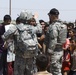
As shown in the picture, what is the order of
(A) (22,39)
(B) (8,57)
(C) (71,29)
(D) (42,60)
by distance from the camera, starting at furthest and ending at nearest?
(C) (71,29)
(B) (8,57)
(A) (22,39)
(D) (42,60)

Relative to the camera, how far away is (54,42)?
6.90 m

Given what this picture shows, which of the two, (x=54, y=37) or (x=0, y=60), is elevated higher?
(x=54, y=37)

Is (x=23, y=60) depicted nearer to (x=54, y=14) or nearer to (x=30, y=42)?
(x=30, y=42)

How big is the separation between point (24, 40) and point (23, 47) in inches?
5.3

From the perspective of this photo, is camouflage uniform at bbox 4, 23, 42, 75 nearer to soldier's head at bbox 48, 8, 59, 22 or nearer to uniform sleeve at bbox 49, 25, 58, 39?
uniform sleeve at bbox 49, 25, 58, 39

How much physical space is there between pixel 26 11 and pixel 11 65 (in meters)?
1.71

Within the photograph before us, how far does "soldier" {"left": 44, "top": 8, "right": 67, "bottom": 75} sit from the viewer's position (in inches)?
273

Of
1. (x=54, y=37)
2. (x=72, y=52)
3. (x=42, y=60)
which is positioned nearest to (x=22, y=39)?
(x=54, y=37)

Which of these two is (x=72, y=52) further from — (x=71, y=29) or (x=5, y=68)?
(x=5, y=68)

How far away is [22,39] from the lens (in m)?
6.64

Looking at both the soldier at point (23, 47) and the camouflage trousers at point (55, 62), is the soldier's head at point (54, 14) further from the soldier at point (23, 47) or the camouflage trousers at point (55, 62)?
the camouflage trousers at point (55, 62)

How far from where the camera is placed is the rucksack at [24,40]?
664 cm

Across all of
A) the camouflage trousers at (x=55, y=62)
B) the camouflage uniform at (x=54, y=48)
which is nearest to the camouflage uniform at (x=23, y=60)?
the camouflage uniform at (x=54, y=48)

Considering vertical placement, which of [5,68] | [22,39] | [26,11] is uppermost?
[26,11]
